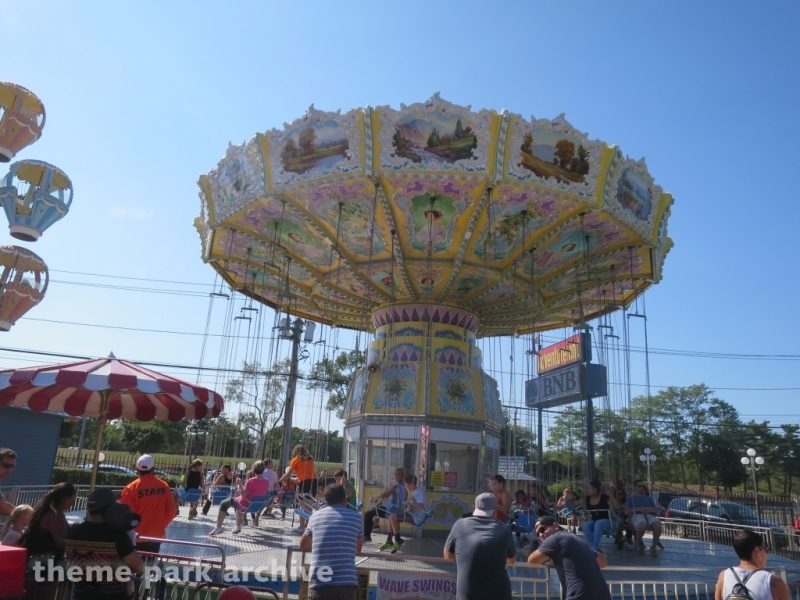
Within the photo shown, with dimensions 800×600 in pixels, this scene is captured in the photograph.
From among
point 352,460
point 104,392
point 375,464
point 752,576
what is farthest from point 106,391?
point 352,460

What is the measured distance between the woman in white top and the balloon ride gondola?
7.53 metres

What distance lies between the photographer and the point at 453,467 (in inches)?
570

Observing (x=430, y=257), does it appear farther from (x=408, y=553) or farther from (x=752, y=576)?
(x=752, y=576)

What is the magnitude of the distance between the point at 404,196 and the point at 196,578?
7.64 metres

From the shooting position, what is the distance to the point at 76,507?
14852 millimetres

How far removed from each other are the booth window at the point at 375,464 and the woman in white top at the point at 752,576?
10750mm

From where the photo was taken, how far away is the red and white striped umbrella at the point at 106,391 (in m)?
6.61

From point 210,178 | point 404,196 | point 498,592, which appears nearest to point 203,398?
point 498,592

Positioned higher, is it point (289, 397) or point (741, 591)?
point (289, 397)

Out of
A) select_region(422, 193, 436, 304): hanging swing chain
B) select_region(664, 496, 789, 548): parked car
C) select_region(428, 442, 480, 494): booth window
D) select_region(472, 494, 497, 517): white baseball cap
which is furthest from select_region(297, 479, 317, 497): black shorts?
select_region(664, 496, 789, 548): parked car

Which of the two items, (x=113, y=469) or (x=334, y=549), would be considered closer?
(x=334, y=549)

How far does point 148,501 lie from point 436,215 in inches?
322

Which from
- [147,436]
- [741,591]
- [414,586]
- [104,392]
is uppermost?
[147,436]

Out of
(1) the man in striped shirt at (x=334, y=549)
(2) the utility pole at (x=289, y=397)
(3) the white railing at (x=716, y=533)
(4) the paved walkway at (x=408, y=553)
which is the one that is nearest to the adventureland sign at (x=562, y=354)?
(3) the white railing at (x=716, y=533)
